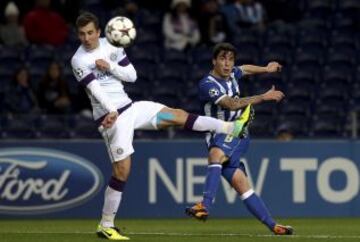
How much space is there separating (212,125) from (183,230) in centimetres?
195

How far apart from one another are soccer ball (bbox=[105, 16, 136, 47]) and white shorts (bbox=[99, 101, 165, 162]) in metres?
0.66

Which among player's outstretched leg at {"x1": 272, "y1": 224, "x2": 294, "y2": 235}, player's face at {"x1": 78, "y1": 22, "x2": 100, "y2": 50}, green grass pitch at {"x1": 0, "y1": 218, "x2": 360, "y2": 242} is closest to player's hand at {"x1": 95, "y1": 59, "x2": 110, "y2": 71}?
player's face at {"x1": 78, "y1": 22, "x2": 100, "y2": 50}

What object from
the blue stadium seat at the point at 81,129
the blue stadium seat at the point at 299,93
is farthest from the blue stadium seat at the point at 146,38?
the blue stadium seat at the point at 81,129

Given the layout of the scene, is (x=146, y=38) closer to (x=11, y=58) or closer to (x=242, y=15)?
(x=242, y=15)

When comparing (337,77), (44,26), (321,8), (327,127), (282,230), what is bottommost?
(282,230)

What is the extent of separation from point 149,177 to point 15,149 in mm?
1847

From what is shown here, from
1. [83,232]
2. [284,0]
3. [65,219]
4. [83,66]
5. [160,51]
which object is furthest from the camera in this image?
[284,0]

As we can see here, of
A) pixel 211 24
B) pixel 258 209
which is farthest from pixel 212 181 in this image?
pixel 211 24

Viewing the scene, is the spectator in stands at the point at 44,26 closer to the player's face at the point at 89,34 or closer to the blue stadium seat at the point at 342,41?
the blue stadium seat at the point at 342,41

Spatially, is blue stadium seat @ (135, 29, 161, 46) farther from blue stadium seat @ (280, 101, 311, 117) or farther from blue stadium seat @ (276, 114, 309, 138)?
blue stadium seat @ (276, 114, 309, 138)

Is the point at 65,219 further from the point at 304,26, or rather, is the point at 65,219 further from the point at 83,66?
the point at 304,26

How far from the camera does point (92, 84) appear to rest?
12.3 metres

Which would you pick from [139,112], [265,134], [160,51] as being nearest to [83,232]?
[139,112]

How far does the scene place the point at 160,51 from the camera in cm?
2080
